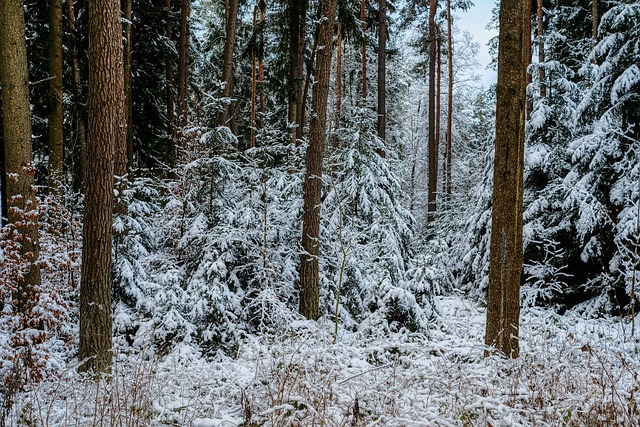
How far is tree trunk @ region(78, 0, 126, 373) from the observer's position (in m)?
5.28

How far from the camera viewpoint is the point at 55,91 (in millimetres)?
8383

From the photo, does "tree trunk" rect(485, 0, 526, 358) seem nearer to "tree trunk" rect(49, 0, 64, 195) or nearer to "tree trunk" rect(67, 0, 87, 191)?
"tree trunk" rect(49, 0, 64, 195)

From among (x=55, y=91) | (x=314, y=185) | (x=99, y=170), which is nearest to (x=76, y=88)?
(x=55, y=91)

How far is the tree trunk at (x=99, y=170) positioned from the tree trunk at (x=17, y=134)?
5.07ft

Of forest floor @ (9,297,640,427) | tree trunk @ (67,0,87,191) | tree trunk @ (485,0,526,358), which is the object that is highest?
tree trunk @ (67,0,87,191)

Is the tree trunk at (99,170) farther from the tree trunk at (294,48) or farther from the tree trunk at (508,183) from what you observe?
the tree trunk at (294,48)

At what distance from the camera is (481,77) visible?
2603 centimetres

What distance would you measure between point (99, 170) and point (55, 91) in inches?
176

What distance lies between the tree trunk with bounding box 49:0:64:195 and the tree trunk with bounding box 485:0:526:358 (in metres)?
8.11

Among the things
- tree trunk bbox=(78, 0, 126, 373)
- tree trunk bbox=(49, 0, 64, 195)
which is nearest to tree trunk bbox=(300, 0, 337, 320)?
tree trunk bbox=(78, 0, 126, 373)

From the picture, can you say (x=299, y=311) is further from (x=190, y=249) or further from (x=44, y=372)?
(x=44, y=372)

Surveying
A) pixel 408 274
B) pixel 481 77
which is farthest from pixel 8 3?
pixel 481 77

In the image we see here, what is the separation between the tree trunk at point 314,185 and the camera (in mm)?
7145

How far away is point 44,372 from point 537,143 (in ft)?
35.3
